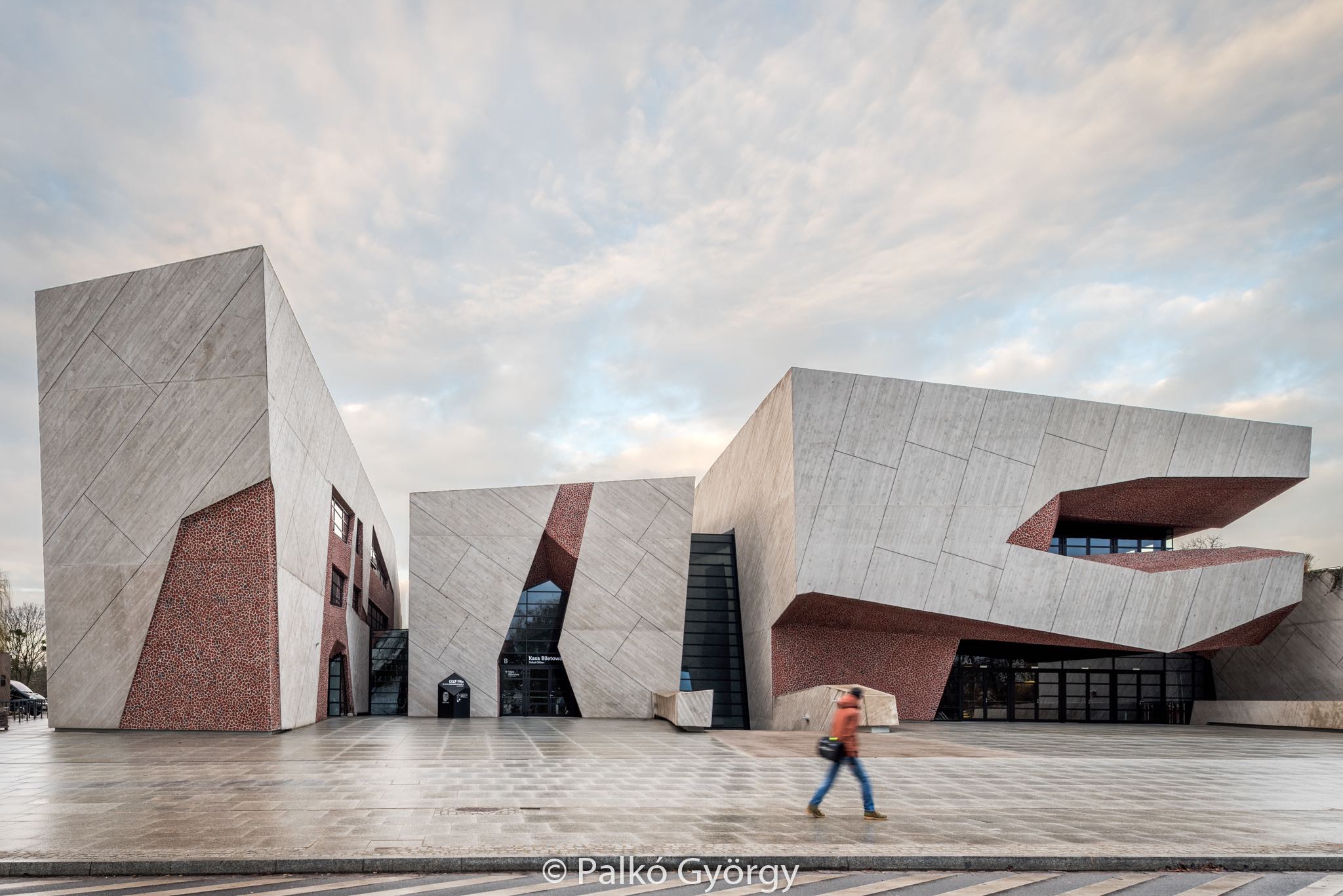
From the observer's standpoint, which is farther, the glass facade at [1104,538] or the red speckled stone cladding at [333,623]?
the glass facade at [1104,538]

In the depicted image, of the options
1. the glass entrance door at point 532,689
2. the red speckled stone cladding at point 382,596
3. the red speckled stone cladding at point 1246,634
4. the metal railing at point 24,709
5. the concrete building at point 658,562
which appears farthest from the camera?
the red speckled stone cladding at point 382,596

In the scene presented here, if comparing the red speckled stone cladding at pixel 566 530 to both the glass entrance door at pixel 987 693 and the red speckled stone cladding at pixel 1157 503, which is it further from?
the glass entrance door at pixel 987 693

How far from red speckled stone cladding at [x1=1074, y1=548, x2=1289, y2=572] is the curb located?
21.8 m

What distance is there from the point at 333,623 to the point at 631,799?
2197 centimetres

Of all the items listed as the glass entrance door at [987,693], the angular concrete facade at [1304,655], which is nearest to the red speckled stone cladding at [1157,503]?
the angular concrete facade at [1304,655]

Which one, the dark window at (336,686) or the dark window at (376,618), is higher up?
the dark window at (376,618)

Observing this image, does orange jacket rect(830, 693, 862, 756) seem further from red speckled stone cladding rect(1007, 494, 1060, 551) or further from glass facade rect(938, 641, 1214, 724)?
glass facade rect(938, 641, 1214, 724)

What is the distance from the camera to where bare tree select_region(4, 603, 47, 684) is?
54875 mm

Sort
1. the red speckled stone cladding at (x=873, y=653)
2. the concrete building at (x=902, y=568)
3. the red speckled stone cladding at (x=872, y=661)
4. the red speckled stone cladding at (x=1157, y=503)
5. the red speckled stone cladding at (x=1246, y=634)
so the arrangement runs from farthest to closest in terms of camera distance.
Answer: the red speckled stone cladding at (x=872, y=661)
the red speckled stone cladding at (x=873, y=653)
the red speckled stone cladding at (x=1246, y=634)
the red speckled stone cladding at (x=1157, y=503)
the concrete building at (x=902, y=568)

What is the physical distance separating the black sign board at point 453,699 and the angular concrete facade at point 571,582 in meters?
0.33

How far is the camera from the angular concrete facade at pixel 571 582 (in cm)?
3153

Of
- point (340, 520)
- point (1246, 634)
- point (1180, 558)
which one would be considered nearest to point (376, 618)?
point (340, 520)

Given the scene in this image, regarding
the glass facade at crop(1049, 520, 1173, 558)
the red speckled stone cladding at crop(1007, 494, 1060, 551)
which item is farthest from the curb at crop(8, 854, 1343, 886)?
the glass facade at crop(1049, 520, 1173, 558)

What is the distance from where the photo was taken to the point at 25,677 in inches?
2221
